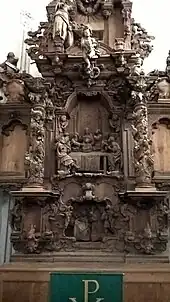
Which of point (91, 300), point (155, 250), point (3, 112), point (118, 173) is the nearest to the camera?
point (91, 300)

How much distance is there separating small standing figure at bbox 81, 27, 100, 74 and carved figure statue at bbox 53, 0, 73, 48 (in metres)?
0.29

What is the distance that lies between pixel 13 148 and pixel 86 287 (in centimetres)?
262

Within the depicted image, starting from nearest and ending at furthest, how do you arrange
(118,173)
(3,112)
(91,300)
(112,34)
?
(91,300)
(118,173)
(3,112)
(112,34)

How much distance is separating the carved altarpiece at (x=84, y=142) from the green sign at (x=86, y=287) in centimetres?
60

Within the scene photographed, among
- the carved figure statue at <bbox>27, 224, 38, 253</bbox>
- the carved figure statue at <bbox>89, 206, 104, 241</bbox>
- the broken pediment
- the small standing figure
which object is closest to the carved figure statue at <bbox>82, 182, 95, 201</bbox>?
the carved figure statue at <bbox>89, 206, 104, 241</bbox>

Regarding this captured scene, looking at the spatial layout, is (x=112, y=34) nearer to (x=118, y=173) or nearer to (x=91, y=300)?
(x=118, y=173)

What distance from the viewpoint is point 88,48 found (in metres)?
7.18

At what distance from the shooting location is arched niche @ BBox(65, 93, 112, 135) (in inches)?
288

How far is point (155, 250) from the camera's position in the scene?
629 centimetres

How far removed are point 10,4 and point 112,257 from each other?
5.97 m

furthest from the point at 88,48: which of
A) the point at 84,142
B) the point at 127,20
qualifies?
the point at 84,142

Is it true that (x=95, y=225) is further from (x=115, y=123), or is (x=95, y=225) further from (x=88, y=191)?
(x=115, y=123)

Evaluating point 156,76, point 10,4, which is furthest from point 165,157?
point 10,4

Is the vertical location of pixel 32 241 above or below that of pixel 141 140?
below
